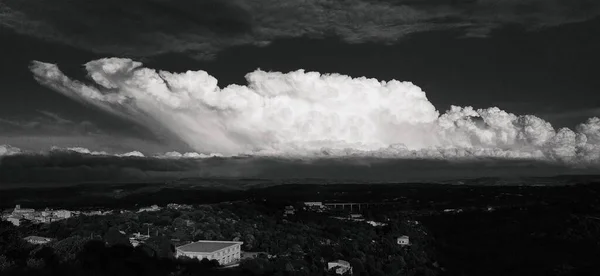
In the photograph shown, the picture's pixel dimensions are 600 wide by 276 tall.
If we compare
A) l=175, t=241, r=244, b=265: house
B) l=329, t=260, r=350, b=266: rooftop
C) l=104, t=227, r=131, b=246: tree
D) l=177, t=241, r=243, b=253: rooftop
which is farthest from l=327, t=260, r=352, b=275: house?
l=104, t=227, r=131, b=246: tree

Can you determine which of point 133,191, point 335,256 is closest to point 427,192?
point 133,191

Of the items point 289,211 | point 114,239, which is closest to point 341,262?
point 114,239

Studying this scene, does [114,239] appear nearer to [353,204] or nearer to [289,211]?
[289,211]

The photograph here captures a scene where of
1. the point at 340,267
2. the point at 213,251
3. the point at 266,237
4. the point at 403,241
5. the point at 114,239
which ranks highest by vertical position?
the point at 114,239

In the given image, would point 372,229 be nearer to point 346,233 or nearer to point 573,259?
point 346,233

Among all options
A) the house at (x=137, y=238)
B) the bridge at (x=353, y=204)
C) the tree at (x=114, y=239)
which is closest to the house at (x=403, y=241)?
the house at (x=137, y=238)

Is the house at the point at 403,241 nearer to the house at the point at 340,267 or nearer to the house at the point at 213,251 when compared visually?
the house at the point at 340,267
